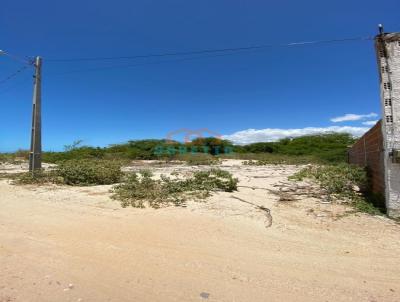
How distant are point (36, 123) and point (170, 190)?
23.8 ft

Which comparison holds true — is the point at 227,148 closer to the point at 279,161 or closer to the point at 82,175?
the point at 279,161

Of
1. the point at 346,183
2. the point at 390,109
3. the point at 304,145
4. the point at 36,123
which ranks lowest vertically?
the point at 346,183

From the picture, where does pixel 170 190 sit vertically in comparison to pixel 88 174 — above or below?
below

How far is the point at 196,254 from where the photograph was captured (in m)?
3.46

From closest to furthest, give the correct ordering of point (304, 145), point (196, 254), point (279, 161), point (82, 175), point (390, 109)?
point (196, 254), point (390, 109), point (82, 175), point (279, 161), point (304, 145)

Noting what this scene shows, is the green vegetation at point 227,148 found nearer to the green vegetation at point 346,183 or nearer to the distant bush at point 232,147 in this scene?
the distant bush at point 232,147

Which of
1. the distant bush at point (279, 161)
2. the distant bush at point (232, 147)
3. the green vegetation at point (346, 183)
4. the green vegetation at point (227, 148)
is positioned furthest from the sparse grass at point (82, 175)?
the distant bush at point (232, 147)

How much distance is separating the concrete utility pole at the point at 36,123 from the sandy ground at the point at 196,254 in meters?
5.87

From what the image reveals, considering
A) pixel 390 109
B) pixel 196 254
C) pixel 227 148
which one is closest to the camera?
pixel 196 254

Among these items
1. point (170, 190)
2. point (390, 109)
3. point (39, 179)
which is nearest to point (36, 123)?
point (39, 179)

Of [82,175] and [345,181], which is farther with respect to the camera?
[82,175]

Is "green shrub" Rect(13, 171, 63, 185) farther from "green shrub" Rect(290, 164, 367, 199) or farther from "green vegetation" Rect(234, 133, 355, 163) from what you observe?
"green vegetation" Rect(234, 133, 355, 163)

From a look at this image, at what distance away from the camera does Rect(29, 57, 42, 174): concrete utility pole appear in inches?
441

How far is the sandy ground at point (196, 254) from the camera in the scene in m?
2.60
